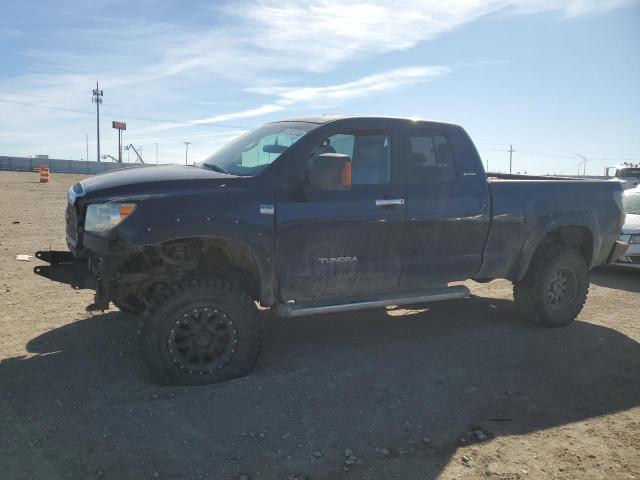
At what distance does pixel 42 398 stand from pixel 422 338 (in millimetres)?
3421

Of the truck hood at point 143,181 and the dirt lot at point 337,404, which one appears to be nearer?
the dirt lot at point 337,404

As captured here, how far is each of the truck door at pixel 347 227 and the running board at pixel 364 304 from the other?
11 cm

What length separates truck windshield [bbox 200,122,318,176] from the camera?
464 cm

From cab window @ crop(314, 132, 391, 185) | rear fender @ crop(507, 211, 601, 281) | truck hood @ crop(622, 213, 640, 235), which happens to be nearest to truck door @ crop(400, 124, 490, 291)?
cab window @ crop(314, 132, 391, 185)

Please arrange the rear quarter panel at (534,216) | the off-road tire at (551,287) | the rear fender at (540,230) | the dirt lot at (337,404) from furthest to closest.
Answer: the off-road tire at (551,287), the rear fender at (540,230), the rear quarter panel at (534,216), the dirt lot at (337,404)

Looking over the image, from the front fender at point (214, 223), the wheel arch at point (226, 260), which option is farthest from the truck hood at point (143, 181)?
the wheel arch at point (226, 260)

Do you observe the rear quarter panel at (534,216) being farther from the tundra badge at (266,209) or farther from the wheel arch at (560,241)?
the tundra badge at (266,209)

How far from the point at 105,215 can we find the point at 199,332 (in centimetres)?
112

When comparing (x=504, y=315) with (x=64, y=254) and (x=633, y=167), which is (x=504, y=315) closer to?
(x=64, y=254)

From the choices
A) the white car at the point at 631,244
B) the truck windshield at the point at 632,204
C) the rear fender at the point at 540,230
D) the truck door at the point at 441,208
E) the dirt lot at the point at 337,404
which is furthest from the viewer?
the truck windshield at the point at 632,204

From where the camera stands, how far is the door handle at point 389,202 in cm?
473

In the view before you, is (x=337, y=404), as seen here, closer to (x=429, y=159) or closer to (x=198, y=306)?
(x=198, y=306)

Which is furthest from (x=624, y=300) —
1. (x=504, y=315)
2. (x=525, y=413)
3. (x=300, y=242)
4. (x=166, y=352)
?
(x=166, y=352)

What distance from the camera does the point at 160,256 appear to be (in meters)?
4.23
